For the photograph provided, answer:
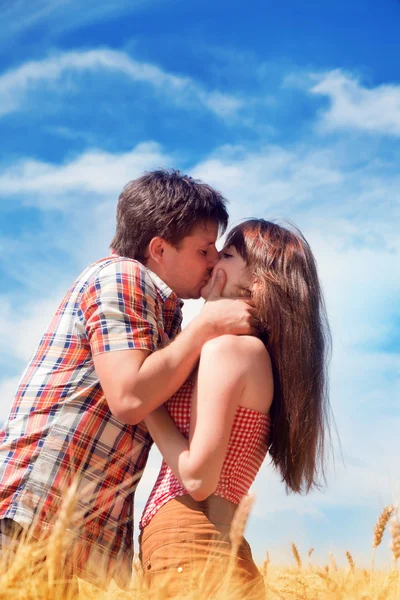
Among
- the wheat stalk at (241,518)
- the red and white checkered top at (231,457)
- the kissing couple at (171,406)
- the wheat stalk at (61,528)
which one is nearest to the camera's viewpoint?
the wheat stalk at (61,528)

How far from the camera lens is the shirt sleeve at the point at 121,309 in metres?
3.21

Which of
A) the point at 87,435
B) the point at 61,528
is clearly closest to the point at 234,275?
the point at 87,435

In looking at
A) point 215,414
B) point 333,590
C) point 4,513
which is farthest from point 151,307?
point 333,590

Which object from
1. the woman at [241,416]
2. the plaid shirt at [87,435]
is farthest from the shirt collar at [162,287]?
the woman at [241,416]

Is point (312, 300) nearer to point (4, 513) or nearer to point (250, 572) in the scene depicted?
point (250, 572)

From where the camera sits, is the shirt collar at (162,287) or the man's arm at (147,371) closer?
the man's arm at (147,371)

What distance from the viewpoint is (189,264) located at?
12.8 ft

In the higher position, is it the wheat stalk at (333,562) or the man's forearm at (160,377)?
the man's forearm at (160,377)

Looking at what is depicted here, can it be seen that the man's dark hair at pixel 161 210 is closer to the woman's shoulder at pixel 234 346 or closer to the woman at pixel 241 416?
the woman at pixel 241 416

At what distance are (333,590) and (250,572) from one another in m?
0.39

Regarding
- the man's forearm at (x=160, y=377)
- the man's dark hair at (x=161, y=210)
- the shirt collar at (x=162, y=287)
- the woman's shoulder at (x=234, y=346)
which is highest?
the man's dark hair at (x=161, y=210)

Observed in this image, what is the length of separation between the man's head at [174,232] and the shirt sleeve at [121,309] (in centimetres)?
46

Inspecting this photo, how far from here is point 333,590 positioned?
2.89m

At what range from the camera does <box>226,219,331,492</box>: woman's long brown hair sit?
3463mm
